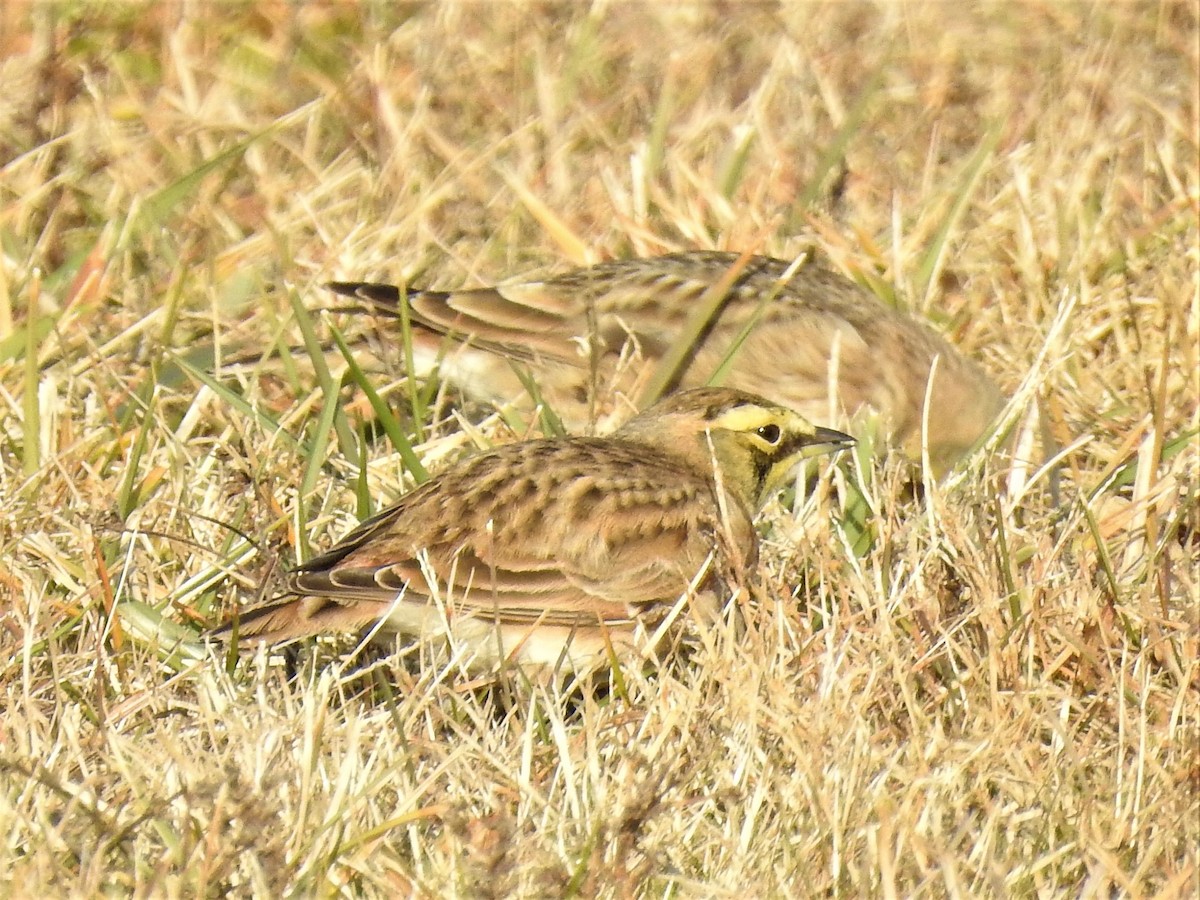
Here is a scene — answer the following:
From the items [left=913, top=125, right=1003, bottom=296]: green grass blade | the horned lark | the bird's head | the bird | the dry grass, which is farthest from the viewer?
[left=913, top=125, right=1003, bottom=296]: green grass blade

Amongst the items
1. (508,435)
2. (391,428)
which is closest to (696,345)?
(508,435)

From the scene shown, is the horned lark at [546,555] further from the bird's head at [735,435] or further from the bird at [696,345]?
the bird at [696,345]

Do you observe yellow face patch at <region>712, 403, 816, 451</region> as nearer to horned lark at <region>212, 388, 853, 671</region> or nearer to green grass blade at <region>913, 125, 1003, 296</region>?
horned lark at <region>212, 388, 853, 671</region>

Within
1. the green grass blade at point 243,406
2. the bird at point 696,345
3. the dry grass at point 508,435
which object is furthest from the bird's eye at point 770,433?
the green grass blade at point 243,406

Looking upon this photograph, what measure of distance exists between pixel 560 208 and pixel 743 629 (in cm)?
279

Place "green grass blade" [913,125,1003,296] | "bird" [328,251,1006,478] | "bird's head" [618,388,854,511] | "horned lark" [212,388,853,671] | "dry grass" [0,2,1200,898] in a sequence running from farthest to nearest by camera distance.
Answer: "green grass blade" [913,125,1003,296]
"bird" [328,251,1006,478]
"bird's head" [618,388,854,511]
"horned lark" [212,388,853,671]
"dry grass" [0,2,1200,898]

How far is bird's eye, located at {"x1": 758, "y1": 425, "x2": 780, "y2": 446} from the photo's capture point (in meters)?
4.75

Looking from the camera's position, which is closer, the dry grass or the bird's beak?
the dry grass

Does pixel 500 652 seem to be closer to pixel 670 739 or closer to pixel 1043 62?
pixel 670 739

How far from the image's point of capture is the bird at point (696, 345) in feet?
18.4

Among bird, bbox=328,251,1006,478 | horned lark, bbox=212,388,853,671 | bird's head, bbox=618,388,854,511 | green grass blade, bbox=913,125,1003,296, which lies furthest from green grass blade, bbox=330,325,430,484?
green grass blade, bbox=913,125,1003,296

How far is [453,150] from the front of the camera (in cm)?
690

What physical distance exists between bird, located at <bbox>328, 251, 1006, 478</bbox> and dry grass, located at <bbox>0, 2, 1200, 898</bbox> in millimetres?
253

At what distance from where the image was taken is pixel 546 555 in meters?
4.23
